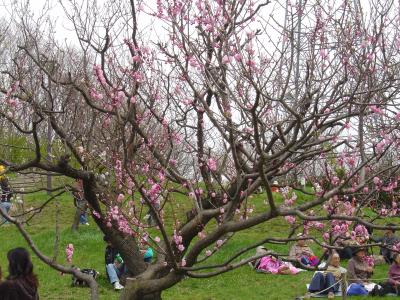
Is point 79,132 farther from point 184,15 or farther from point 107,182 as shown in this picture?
point 184,15

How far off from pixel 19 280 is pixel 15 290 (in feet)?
0.34

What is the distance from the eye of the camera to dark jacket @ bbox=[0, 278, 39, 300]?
5145 mm

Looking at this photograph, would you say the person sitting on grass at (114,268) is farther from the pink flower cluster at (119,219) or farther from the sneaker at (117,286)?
the pink flower cluster at (119,219)

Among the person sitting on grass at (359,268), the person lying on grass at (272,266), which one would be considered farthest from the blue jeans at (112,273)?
the person sitting on grass at (359,268)

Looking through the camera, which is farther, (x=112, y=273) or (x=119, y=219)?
(x=112, y=273)

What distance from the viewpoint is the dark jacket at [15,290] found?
203 inches

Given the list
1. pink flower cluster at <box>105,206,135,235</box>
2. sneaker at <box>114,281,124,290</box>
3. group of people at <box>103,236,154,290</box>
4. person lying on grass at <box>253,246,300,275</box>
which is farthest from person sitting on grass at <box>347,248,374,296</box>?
pink flower cluster at <box>105,206,135,235</box>

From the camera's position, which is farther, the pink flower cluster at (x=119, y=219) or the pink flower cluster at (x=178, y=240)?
the pink flower cluster at (x=119, y=219)

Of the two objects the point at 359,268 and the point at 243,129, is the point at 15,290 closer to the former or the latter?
the point at 243,129

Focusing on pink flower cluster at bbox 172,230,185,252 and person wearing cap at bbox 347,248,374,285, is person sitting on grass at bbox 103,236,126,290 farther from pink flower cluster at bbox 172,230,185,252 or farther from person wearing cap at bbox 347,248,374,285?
pink flower cluster at bbox 172,230,185,252

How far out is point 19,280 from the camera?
5.24 meters

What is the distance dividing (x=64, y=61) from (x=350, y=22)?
7087 millimetres

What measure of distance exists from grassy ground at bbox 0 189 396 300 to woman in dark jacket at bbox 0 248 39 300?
227 centimetres

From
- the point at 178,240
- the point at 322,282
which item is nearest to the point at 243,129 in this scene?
A: the point at 178,240
